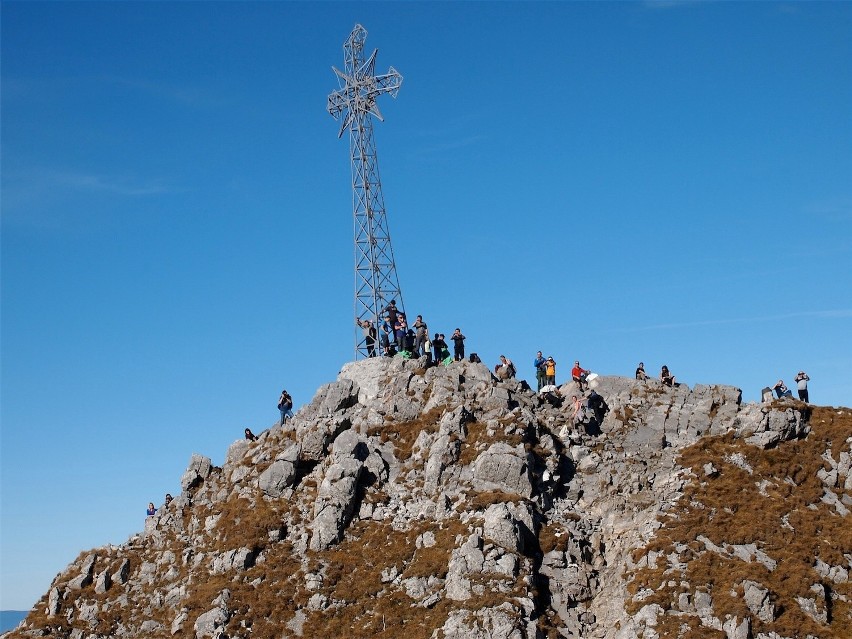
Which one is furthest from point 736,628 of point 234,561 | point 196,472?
point 196,472

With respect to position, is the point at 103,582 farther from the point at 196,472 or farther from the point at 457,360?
the point at 457,360

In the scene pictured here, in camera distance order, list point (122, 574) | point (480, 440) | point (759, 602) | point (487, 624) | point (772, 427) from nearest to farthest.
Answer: point (759, 602) → point (487, 624) → point (772, 427) → point (480, 440) → point (122, 574)

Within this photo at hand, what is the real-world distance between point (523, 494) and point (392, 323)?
1836 centimetres

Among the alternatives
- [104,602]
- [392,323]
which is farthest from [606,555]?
[104,602]

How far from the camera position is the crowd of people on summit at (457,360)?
60656 mm

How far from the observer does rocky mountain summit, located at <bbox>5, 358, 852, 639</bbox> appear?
48.4 m

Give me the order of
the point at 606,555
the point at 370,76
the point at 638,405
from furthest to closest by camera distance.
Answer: the point at 370,76 → the point at 638,405 → the point at 606,555

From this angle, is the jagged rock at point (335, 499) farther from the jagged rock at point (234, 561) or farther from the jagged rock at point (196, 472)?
the jagged rock at point (196, 472)

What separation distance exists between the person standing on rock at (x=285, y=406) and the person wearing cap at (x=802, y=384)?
3264 cm

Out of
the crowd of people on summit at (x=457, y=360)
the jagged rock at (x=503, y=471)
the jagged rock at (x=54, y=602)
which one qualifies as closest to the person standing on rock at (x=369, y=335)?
the crowd of people on summit at (x=457, y=360)

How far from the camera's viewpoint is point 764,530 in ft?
167

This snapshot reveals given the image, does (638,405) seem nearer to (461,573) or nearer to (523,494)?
(523,494)

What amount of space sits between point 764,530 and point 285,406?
31895mm

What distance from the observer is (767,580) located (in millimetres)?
47812
